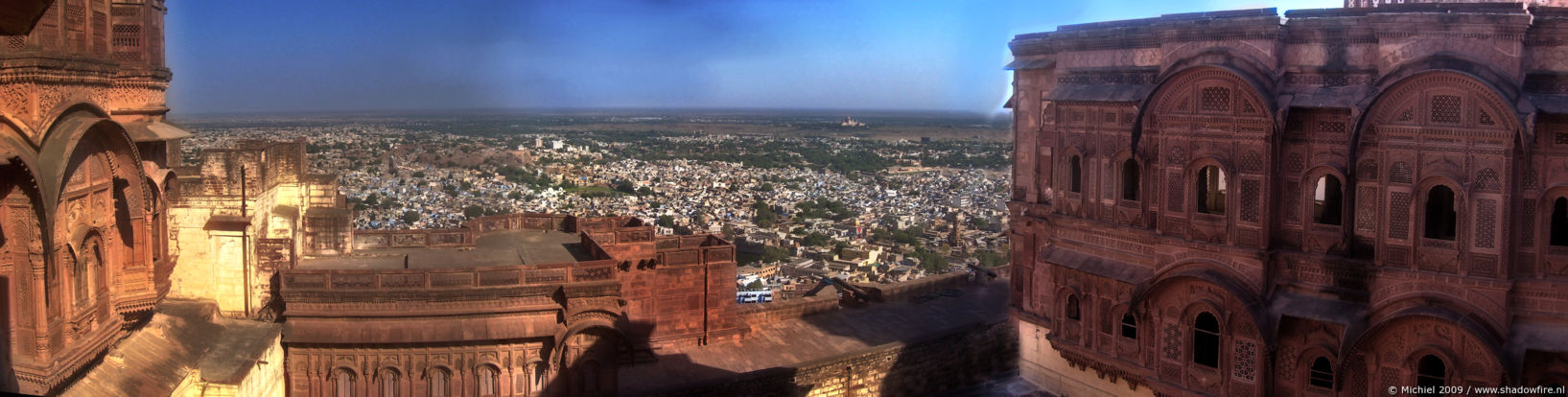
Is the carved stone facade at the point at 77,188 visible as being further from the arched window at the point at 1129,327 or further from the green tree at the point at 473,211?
the green tree at the point at 473,211

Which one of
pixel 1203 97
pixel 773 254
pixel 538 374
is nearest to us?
pixel 1203 97

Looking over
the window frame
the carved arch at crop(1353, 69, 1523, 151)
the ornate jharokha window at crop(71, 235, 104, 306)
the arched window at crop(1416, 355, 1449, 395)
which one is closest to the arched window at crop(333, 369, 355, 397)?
the ornate jharokha window at crop(71, 235, 104, 306)

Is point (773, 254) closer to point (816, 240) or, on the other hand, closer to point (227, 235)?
point (816, 240)

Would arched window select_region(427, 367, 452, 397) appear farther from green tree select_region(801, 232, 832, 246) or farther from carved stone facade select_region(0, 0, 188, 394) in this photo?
green tree select_region(801, 232, 832, 246)

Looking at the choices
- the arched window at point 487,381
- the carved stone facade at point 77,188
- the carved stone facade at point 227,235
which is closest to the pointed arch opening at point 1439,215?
the arched window at point 487,381

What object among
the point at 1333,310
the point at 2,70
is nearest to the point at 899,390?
the point at 1333,310

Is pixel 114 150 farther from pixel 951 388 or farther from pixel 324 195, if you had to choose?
pixel 951 388

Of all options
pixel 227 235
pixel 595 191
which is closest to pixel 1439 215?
pixel 227 235
